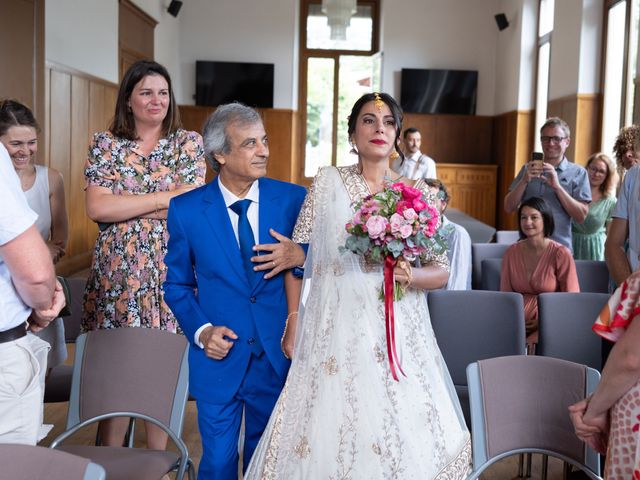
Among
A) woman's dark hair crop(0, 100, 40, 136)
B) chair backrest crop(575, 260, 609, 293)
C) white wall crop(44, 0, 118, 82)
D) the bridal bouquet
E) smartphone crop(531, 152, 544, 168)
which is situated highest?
white wall crop(44, 0, 118, 82)

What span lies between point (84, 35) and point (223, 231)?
8.16 metres

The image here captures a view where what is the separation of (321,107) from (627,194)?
44.1 ft

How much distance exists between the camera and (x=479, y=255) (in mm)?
6070

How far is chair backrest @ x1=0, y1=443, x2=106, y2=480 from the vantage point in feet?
5.81

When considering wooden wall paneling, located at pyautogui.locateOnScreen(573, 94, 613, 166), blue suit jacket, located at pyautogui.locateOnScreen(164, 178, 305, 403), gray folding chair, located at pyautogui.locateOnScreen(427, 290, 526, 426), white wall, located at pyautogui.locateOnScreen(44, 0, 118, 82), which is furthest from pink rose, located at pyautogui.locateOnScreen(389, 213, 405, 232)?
wooden wall paneling, located at pyautogui.locateOnScreen(573, 94, 613, 166)

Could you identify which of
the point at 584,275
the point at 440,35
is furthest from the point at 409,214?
the point at 440,35

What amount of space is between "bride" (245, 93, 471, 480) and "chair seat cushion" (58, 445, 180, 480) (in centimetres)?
31

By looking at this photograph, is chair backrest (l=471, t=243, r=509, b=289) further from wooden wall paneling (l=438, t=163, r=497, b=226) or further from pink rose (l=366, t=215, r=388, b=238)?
wooden wall paneling (l=438, t=163, r=497, b=226)

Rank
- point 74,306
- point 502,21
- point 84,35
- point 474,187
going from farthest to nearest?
point 474,187
point 502,21
point 84,35
point 74,306

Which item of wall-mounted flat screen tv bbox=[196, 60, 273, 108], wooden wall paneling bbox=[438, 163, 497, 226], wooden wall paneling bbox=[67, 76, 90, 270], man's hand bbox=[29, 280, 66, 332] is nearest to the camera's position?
man's hand bbox=[29, 280, 66, 332]

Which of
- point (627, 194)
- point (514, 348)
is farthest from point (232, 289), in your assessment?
point (627, 194)

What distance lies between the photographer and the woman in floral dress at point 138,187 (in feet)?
10.5

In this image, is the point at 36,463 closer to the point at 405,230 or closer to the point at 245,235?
the point at 245,235

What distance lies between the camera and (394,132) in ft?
9.39
